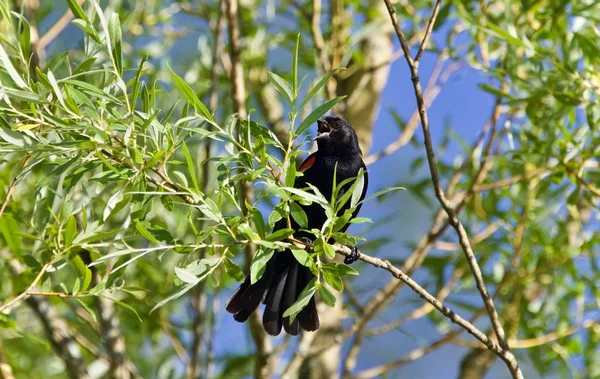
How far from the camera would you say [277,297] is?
10.0 ft

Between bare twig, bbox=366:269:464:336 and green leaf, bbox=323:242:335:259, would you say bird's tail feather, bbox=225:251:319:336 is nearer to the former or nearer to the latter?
bare twig, bbox=366:269:464:336

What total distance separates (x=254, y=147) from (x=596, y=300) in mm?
2491

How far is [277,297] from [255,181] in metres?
1.13

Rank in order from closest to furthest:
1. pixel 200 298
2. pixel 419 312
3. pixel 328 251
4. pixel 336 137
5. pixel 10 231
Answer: pixel 328 251 → pixel 10 231 → pixel 200 298 → pixel 336 137 → pixel 419 312

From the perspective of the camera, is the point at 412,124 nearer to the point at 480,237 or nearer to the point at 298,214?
the point at 480,237

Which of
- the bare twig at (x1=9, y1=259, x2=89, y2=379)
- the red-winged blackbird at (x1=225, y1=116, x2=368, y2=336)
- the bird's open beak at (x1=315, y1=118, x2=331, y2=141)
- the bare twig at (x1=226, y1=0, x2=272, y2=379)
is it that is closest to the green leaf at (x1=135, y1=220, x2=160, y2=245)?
the red-winged blackbird at (x1=225, y1=116, x2=368, y2=336)

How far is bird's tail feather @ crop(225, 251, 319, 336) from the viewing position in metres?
2.82

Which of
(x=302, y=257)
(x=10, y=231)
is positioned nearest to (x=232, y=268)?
(x=302, y=257)

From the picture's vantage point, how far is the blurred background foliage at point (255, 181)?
1.82m

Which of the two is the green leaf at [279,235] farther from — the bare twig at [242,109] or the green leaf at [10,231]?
the bare twig at [242,109]

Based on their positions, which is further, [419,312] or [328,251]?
[419,312]

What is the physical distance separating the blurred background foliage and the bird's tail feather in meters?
0.24

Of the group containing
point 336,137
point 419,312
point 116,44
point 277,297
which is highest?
point 116,44

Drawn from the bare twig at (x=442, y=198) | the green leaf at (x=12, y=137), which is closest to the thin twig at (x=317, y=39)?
the bare twig at (x=442, y=198)
